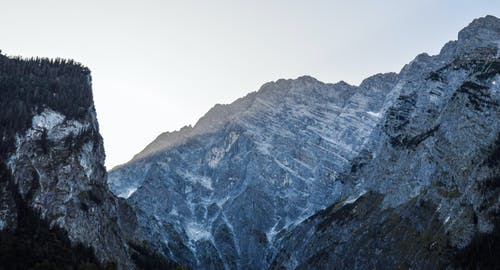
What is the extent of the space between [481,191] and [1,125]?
145906mm

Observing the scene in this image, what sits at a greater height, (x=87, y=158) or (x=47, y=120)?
(x=47, y=120)

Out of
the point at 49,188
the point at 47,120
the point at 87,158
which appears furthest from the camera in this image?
the point at 87,158

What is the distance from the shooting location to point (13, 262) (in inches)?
5290

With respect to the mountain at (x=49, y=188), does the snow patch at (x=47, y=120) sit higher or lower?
higher

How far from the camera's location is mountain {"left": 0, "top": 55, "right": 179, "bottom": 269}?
14500 centimetres

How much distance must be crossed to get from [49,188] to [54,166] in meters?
8.24

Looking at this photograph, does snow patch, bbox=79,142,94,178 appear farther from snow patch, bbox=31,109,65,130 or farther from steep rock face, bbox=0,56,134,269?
snow patch, bbox=31,109,65,130

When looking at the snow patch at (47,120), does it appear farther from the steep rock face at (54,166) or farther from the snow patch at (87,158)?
the snow patch at (87,158)

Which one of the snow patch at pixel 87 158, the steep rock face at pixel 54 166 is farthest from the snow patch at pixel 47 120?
the snow patch at pixel 87 158

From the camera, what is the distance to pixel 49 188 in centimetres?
16262

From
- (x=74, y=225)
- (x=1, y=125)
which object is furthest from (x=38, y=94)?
(x=74, y=225)

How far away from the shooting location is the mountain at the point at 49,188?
14500cm

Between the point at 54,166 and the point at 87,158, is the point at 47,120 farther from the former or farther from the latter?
the point at 54,166

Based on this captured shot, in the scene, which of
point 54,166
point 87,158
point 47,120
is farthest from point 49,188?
point 87,158
